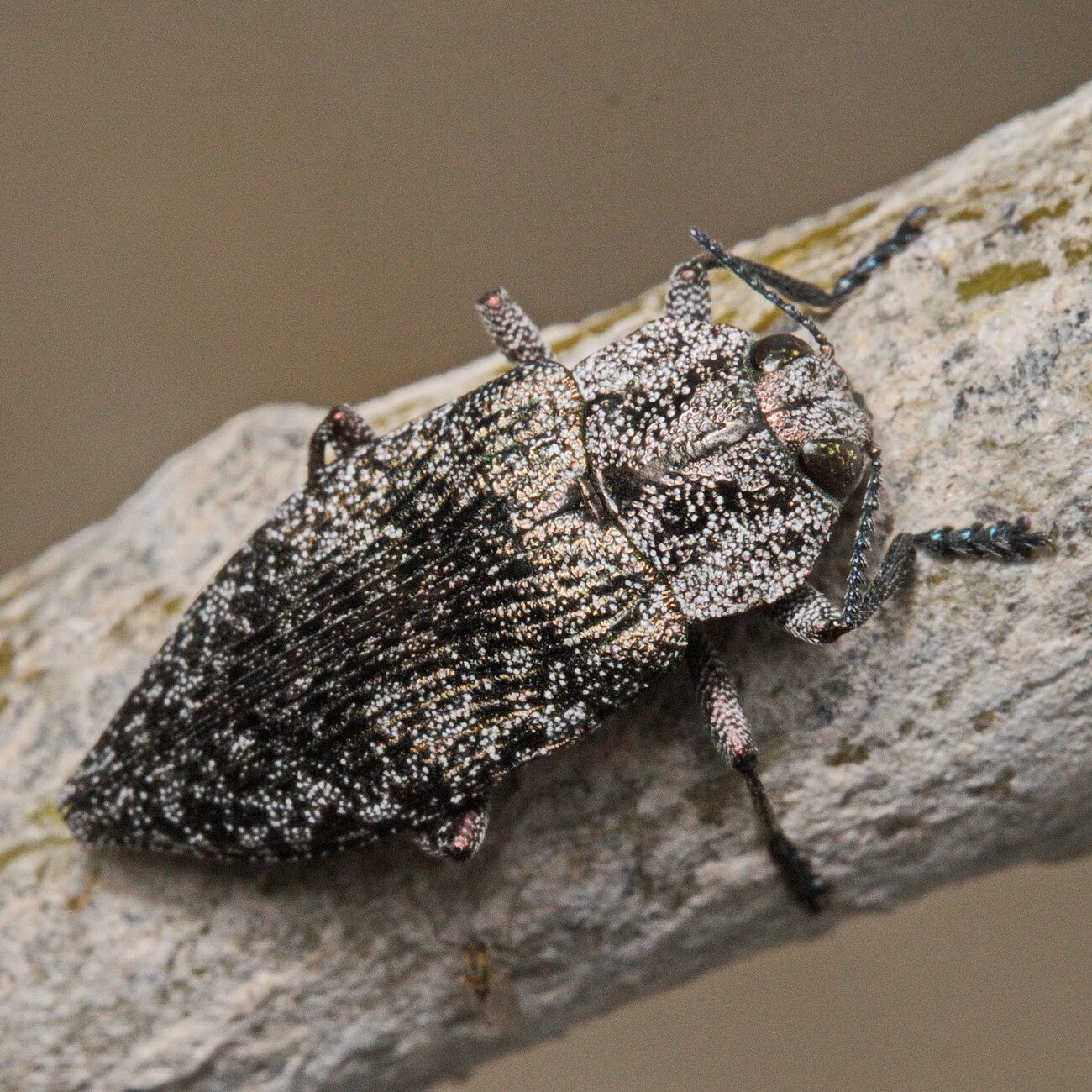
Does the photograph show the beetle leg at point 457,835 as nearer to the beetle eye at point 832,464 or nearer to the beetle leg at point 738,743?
the beetle leg at point 738,743

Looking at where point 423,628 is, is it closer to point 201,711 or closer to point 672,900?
point 201,711

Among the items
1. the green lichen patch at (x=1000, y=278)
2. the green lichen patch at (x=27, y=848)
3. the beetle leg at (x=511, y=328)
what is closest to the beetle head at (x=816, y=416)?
the green lichen patch at (x=1000, y=278)

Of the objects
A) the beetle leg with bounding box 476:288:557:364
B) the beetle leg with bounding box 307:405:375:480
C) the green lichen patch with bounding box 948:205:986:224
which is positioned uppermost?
the beetle leg with bounding box 476:288:557:364

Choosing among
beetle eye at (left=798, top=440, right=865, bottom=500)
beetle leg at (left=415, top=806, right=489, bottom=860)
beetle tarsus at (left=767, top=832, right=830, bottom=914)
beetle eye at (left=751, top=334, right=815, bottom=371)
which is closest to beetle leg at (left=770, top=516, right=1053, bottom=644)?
beetle eye at (left=798, top=440, right=865, bottom=500)

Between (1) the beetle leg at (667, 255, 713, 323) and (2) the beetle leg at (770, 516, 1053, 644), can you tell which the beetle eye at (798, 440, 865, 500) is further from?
(1) the beetle leg at (667, 255, 713, 323)

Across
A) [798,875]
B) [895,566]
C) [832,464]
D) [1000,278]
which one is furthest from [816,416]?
[798,875]

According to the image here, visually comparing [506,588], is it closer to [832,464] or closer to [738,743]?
[738,743]
